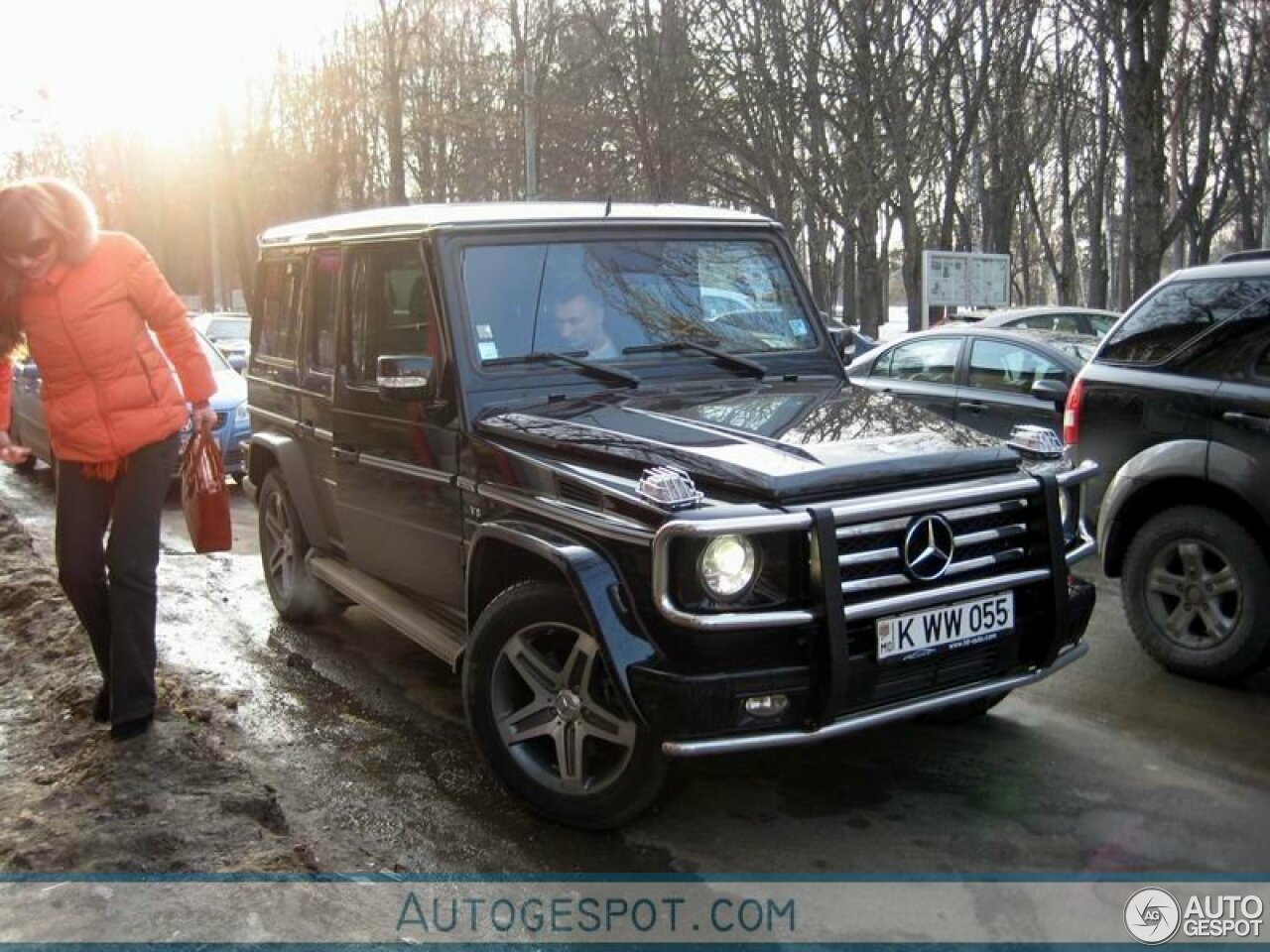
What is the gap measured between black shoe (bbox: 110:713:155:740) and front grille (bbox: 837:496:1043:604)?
261 centimetres

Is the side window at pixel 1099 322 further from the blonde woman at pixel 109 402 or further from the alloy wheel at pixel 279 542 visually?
the blonde woman at pixel 109 402

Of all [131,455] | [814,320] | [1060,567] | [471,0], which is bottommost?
[1060,567]

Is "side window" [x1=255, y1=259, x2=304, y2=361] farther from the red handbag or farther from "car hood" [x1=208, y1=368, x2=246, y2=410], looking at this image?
"car hood" [x1=208, y1=368, x2=246, y2=410]

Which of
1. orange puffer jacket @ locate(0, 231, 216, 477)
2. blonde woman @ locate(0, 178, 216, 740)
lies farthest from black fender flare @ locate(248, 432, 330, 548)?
orange puffer jacket @ locate(0, 231, 216, 477)

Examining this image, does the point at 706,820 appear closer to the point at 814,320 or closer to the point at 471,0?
the point at 814,320

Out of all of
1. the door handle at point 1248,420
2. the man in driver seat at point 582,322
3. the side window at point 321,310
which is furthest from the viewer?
the side window at point 321,310

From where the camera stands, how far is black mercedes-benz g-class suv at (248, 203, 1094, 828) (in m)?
3.44

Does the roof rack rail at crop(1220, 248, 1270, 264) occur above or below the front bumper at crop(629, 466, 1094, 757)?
above

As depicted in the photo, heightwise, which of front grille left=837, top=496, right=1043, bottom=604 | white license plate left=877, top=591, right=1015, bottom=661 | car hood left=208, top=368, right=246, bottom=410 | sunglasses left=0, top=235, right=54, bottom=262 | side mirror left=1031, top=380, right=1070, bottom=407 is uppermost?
sunglasses left=0, top=235, right=54, bottom=262

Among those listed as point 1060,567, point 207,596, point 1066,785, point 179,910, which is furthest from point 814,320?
point 207,596

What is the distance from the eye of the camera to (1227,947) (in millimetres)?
3277

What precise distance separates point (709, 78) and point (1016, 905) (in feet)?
68.4

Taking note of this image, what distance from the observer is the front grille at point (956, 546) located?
3.50 metres

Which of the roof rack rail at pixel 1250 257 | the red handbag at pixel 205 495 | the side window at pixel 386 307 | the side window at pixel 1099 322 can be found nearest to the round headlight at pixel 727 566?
the side window at pixel 386 307
